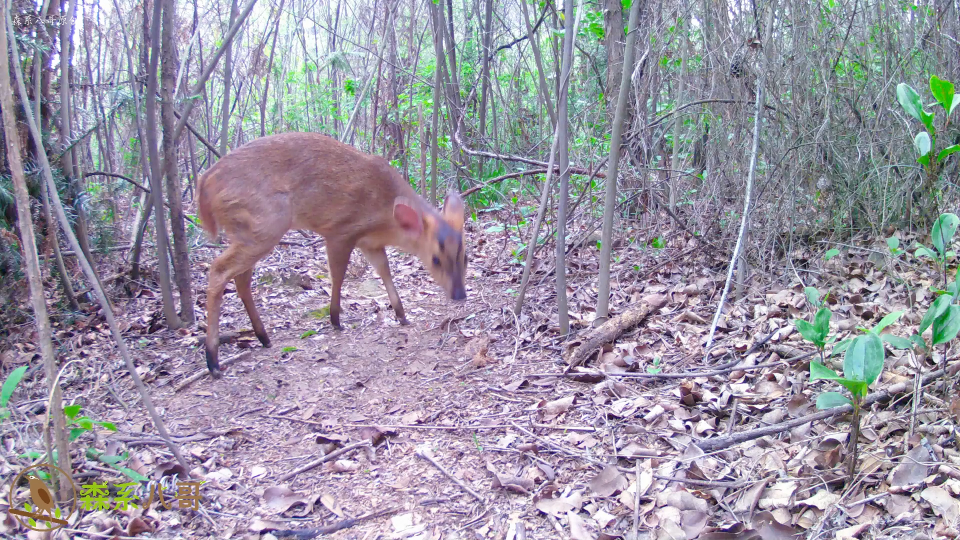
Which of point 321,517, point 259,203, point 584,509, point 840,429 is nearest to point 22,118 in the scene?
point 259,203

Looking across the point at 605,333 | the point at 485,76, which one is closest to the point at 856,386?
the point at 605,333

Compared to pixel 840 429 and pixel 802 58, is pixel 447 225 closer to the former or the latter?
pixel 802 58

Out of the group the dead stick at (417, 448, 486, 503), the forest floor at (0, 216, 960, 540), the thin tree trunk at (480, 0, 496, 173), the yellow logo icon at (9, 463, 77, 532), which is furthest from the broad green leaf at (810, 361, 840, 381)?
the thin tree trunk at (480, 0, 496, 173)

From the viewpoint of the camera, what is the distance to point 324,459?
3670 millimetres

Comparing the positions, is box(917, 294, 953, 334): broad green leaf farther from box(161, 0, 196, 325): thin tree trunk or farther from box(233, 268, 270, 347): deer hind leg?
box(161, 0, 196, 325): thin tree trunk

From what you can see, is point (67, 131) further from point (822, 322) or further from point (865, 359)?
point (865, 359)

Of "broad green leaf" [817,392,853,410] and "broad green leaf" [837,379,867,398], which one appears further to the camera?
"broad green leaf" [817,392,853,410]

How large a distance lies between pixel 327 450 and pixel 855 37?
4938 millimetres

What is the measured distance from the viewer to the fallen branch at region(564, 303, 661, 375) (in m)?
4.48

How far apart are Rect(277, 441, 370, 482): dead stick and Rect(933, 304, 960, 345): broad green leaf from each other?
2.85 meters

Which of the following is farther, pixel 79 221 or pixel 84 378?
pixel 79 221

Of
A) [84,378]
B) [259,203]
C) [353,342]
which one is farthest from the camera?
[353,342]

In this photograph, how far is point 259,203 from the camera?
5.25m

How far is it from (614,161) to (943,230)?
1916 mm
